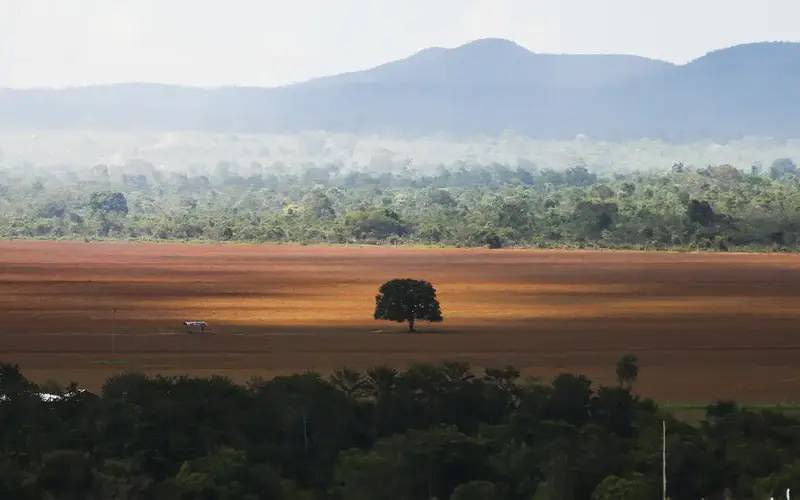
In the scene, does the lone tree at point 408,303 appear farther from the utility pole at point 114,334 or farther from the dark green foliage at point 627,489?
the dark green foliage at point 627,489

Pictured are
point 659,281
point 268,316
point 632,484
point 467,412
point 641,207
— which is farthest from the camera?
point 641,207

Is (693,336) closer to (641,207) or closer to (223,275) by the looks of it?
(223,275)

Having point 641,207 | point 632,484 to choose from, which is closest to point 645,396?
point 632,484

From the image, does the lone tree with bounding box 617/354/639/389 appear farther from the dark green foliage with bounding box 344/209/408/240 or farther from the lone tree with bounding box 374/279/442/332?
the dark green foliage with bounding box 344/209/408/240

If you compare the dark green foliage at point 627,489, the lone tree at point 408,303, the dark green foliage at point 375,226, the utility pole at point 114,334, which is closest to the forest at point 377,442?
the dark green foliage at point 627,489

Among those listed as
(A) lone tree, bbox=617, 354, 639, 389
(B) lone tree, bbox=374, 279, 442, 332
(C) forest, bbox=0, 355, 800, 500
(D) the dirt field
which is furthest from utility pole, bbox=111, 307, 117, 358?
(A) lone tree, bbox=617, 354, 639, 389

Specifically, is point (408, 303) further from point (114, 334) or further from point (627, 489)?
point (627, 489)
